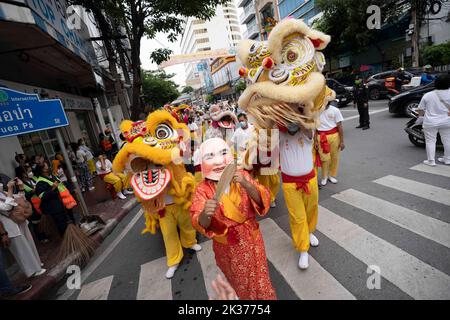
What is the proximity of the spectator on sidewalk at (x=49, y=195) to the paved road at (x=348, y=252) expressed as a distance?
3.23ft

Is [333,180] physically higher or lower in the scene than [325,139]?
lower

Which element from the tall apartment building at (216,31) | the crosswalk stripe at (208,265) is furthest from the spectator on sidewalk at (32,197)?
the tall apartment building at (216,31)

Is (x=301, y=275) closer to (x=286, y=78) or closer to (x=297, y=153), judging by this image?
(x=297, y=153)

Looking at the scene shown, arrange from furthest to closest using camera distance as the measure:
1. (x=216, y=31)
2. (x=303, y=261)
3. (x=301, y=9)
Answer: (x=216, y=31)
(x=301, y=9)
(x=303, y=261)

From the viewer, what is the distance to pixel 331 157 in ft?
14.8

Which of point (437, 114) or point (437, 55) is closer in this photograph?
point (437, 114)

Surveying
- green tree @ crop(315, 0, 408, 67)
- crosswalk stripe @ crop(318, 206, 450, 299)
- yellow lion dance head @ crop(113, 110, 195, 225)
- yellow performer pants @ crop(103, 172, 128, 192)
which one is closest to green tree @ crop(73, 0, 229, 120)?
yellow performer pants @ crop(103, 172, 128, 192)

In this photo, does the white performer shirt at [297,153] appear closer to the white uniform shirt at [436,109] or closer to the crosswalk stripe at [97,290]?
the crosswalk stripe at [97,290]

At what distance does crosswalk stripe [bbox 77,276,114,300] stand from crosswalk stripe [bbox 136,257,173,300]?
411mm

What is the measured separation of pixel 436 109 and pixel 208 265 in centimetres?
458

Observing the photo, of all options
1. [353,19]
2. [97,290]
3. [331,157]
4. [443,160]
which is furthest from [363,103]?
[353,19]

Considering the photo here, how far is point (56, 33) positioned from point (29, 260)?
4202 mm

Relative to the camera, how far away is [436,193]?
3598 millimetres
